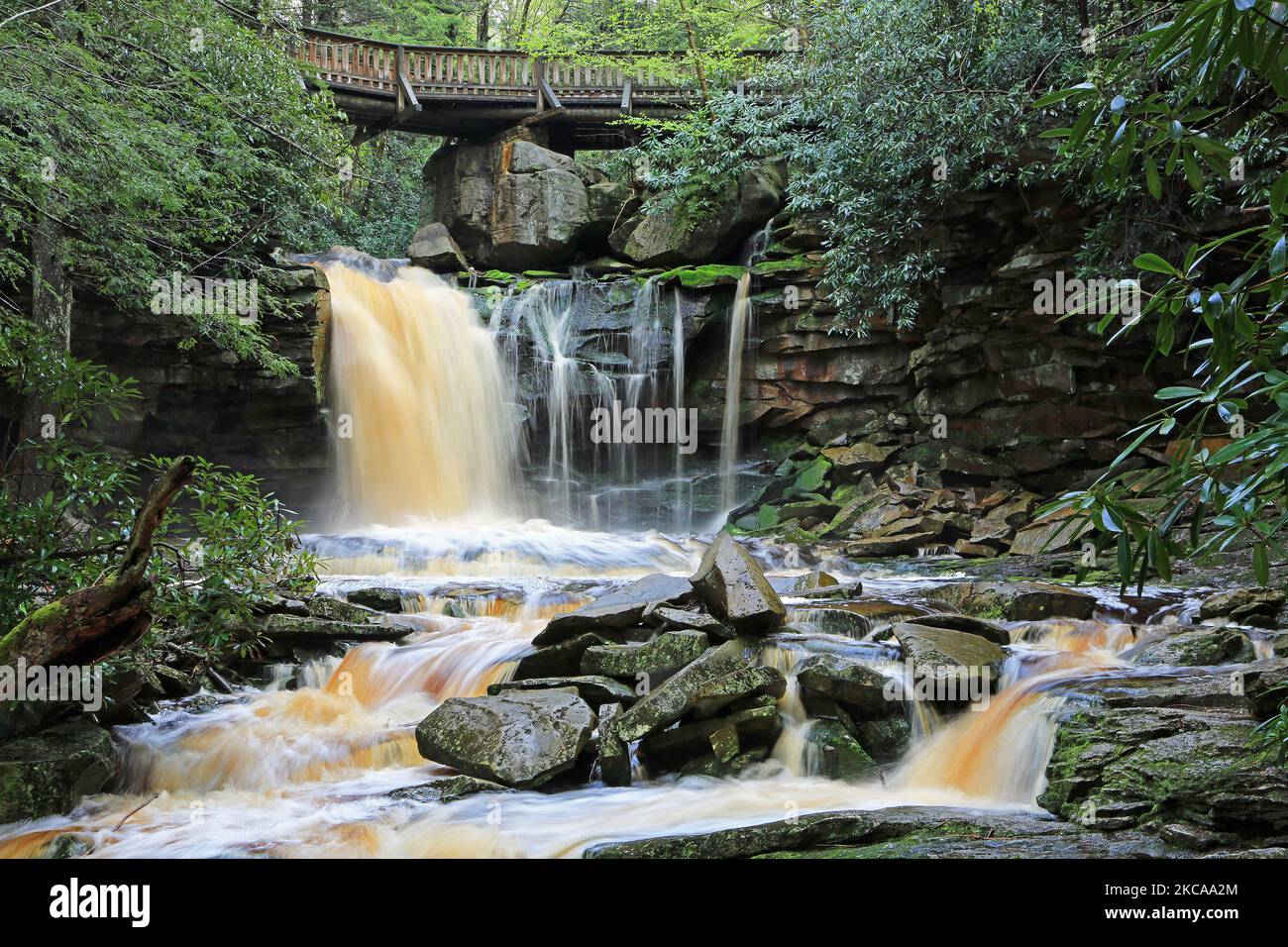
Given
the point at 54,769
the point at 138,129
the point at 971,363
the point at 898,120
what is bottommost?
the point at 54,769

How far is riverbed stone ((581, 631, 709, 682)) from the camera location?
657 centimetres

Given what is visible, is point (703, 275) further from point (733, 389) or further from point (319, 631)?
point (319, 631)

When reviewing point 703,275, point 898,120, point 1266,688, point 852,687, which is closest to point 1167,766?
point 1266,688

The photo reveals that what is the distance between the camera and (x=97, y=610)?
17.0 ft

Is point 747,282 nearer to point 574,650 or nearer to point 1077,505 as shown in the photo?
point 574,650

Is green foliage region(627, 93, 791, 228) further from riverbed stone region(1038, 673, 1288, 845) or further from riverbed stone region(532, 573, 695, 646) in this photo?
riverbed stone region(1038, 673, 1288, 845)

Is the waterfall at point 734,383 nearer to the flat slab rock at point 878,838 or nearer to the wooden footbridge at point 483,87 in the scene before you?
the wooden footbridge at point 483,87

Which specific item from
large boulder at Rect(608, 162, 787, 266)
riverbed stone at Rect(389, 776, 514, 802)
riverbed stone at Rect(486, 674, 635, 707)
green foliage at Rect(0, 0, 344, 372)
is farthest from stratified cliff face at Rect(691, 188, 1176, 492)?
riverbed stone at Rect(389, 776, 514, 802)

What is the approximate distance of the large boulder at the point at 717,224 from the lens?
663 inches

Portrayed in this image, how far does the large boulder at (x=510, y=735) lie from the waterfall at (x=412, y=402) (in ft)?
32.3

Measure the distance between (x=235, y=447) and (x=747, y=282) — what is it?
9.44 metres

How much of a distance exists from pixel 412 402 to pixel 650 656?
10270 mm

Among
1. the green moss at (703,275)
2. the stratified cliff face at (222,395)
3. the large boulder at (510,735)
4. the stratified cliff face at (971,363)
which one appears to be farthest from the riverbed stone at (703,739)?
the green moss at (703,275)
